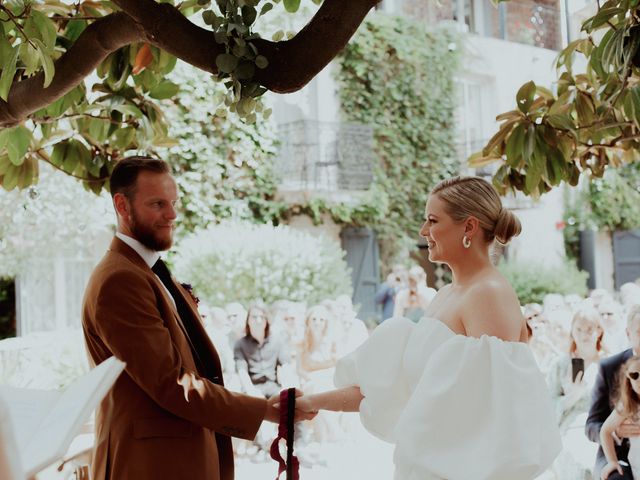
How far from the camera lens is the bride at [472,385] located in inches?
89.0

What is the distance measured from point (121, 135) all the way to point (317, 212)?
12.9 meters

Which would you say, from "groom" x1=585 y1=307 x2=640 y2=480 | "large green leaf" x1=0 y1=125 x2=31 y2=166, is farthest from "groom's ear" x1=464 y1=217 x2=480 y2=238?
"groom" x1=585 y1=307 x2=640 y2=480

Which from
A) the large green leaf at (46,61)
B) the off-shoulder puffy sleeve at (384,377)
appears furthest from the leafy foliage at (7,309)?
the large green leaf at (46,61)

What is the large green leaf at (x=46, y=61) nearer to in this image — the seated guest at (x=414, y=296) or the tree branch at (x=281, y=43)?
the tree branch at (x=281, y=43)

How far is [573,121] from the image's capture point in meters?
3.07

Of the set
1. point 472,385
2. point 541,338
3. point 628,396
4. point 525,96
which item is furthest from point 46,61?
point 541,338

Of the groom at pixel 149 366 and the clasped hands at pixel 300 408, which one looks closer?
the groom at pixel 149 366

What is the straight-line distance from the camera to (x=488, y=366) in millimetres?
2283

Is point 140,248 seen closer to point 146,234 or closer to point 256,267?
point 146,234

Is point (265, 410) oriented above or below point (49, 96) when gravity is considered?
below

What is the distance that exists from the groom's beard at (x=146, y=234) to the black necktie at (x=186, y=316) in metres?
0.09

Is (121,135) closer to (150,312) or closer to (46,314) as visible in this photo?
(150,312)

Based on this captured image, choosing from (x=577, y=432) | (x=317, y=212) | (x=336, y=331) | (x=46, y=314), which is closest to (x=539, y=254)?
(x=317, y=212)

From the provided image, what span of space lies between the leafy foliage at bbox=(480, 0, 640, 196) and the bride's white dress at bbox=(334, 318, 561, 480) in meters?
0.90
